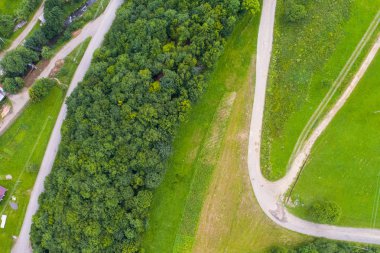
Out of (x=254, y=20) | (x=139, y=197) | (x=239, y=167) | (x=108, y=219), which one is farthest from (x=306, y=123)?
(x=108, y=219)

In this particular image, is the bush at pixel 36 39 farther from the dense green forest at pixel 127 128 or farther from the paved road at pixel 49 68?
the dense green forest at pixel 127 128

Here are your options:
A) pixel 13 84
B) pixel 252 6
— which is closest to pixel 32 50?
pixel 13 84

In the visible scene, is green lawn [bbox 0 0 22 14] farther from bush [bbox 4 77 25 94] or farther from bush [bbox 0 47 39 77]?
bush [bbox 4 77 25 94]

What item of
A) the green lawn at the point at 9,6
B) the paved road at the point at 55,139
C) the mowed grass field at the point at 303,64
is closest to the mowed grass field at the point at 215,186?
the mowed grass field at the point at 303,64

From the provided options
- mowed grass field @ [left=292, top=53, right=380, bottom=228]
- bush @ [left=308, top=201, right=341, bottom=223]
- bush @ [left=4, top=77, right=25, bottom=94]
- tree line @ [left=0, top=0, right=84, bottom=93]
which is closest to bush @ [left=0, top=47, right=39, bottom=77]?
tree line @ [left=0, top=0, right=84, bottom=93]

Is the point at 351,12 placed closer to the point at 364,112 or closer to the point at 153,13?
the point at 364,112
